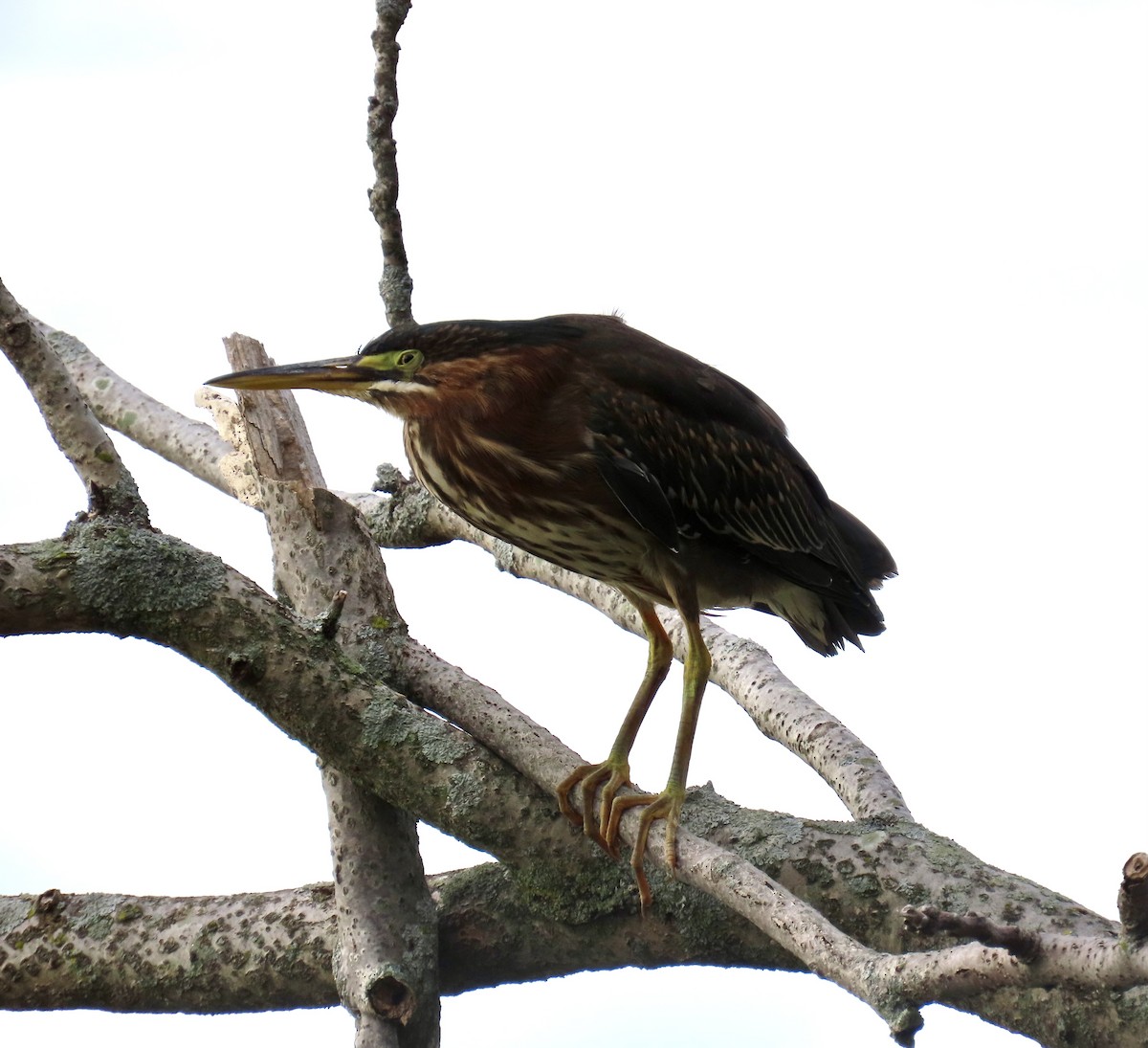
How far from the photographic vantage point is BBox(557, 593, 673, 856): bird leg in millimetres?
2846

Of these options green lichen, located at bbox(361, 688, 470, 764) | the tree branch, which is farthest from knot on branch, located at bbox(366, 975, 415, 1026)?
the tree branch

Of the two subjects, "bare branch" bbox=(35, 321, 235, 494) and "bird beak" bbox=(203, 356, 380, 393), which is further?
"bare branch" bbox=(35, 321, 235, 494)

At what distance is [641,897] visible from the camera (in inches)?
108

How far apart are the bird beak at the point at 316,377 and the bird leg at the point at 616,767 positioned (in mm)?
889

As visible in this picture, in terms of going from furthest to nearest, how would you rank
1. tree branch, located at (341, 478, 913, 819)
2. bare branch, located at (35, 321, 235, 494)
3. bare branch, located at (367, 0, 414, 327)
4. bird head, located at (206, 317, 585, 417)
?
bare branch, located at (35, 321, 235, 494) → tree branch, located at (341, 478, 913, 819) → bare branch, located at (367, 0, 414, 327) → bird head, located at (206, 317, 585, 417)

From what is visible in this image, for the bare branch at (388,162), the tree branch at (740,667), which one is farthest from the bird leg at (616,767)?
the bare branch at (388,162)

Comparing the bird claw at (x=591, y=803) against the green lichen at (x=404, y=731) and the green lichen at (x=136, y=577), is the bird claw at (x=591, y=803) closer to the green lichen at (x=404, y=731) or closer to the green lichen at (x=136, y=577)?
the green lichen at (x=404, y=731)

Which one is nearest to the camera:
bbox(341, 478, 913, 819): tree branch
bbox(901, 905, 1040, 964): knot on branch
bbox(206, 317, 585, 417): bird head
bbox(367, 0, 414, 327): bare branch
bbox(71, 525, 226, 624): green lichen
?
bbox(901, 905, 1040, 964): knot on branch

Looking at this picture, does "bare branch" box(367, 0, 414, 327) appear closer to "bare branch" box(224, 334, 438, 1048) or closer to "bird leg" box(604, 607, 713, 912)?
"bare branch" box(224, 334, 438, 1048)

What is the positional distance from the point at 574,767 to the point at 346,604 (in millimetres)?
737

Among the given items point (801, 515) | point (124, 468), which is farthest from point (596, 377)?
point (124, 468)

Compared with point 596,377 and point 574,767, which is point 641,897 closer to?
point 574,767

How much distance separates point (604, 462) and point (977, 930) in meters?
1.42

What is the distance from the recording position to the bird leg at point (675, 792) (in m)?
2.73
